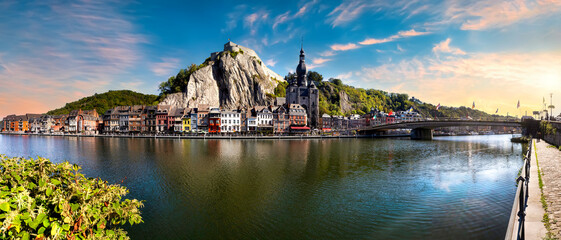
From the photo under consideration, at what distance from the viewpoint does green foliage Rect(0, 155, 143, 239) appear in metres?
4.82

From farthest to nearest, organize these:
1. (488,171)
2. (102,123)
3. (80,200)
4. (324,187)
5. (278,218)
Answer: (102,123) < (488,171) < (324,187) < (278,218) < (80,200)

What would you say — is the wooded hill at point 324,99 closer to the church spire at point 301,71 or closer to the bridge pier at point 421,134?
the church spire at point 301,71

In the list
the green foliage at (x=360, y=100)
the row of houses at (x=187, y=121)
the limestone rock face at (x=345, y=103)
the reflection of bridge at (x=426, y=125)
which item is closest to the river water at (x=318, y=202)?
the reflection of bridge at (x=426, y=125)

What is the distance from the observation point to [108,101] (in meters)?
137

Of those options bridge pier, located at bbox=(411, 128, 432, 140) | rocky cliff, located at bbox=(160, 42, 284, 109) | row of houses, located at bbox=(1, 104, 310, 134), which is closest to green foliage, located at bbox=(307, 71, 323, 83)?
rocky cliff, located at bbox=(160, 42, 284, 109)

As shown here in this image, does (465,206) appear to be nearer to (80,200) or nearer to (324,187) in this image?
(324,187)

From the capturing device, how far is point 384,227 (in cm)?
1284

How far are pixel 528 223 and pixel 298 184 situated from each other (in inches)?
540

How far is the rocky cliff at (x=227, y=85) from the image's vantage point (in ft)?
376

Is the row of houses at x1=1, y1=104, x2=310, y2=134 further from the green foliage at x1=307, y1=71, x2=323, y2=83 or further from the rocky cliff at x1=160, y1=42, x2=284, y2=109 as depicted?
the green foliage at x1=307, y1=71, x2=323, y2=83

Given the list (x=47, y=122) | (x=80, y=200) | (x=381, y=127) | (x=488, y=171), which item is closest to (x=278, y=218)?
(x=80, y=200)

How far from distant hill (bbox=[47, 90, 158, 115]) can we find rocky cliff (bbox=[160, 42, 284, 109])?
33.6m

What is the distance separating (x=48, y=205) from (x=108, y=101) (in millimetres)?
157794

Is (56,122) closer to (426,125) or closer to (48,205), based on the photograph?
(48,205)
